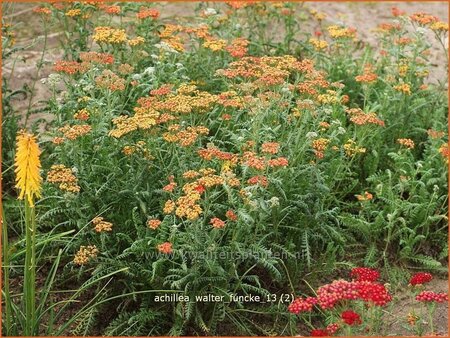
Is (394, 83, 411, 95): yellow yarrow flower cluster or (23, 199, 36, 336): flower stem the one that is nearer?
(23, 199, 36, 336): flower stem

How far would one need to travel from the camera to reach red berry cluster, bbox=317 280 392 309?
374 centimetres

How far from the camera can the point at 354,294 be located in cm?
377

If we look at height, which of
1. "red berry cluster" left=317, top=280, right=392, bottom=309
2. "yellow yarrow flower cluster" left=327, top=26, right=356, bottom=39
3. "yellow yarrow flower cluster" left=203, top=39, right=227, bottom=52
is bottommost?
"red berry cluster" left=317, top=280, right=392, bottom=309

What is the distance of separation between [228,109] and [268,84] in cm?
56

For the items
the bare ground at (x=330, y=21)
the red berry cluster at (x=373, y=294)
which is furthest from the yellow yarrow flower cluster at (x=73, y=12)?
the red berry cluster at (x=373, y=294)

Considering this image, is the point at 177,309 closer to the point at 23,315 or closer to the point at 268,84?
the point at 23,315

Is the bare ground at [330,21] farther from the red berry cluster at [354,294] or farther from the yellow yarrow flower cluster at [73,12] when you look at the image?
the red berry cluster at [354,294]

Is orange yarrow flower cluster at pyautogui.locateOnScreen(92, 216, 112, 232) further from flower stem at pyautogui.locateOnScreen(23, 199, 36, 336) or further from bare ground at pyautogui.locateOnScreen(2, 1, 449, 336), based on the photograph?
bare ground at pyautogui.locateOnScreen(2, 1, 449, 336)

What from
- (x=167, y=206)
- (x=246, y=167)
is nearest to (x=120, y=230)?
(x=167, y=206)

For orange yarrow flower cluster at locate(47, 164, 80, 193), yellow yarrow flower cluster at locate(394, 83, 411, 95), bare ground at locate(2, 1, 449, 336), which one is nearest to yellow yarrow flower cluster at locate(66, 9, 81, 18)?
bare ground at locate(2, 1, 449, 336)

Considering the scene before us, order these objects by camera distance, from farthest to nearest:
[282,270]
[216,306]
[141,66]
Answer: [141,66] < [282,270] < [216,306]

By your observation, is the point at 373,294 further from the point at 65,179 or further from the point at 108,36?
the point at 108,36

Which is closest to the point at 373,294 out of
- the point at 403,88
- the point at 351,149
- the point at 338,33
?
the point at 351,149

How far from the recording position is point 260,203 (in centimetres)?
413
